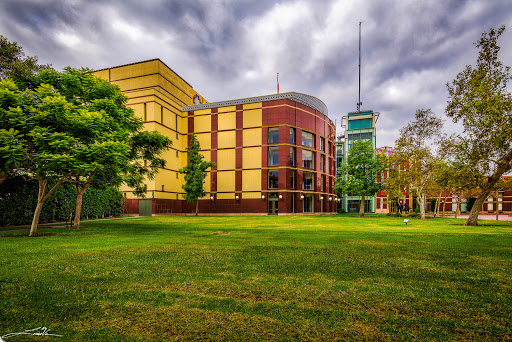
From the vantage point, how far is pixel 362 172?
132 feet

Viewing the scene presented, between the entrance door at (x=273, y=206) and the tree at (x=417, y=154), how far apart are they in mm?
18074

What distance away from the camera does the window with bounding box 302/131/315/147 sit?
46491mm

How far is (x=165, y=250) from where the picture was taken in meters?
8.73

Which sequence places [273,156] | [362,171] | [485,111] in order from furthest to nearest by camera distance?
[273,156] < [362,171] < [485,111]

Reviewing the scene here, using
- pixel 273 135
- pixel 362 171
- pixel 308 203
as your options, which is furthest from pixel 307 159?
pixel 362 171

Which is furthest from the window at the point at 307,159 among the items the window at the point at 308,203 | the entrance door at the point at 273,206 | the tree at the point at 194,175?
the tree at the point at 194,175

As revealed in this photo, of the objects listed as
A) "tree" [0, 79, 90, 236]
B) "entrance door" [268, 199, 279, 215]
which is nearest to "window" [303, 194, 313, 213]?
"entrance door" [268, 199, 279, 215]

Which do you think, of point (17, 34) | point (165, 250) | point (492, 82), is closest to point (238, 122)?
point (17, 34)

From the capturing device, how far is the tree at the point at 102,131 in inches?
504

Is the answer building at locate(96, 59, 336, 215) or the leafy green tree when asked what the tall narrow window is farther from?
the leafy green tree

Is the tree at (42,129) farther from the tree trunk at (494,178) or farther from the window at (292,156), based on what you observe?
the window at (292,156)

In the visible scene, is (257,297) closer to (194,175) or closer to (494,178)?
(494,178)

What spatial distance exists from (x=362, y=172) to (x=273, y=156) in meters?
14.1

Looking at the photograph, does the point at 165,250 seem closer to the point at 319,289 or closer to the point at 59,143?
the point at 319,289
